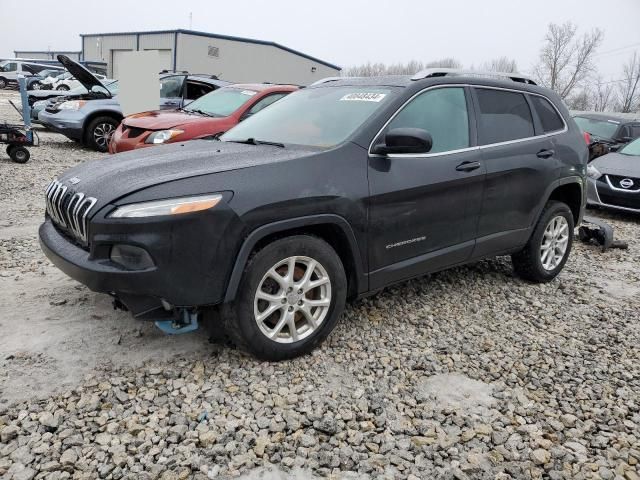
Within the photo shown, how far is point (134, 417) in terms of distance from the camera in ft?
8.38

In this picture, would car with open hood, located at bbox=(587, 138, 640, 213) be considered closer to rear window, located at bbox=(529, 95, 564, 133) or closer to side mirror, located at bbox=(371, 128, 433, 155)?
rear window, located at bbox=(529, 95, 564, 133)

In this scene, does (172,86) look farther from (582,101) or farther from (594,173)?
(582,101)

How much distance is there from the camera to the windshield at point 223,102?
26.0 ft

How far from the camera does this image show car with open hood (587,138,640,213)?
25.9ft

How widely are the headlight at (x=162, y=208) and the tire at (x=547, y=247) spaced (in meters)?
3.04

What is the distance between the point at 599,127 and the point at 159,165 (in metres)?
11.7

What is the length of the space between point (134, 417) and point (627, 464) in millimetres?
2334

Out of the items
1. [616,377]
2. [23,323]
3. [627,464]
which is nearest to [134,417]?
[23,323]

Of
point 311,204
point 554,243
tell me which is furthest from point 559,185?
point 311,204

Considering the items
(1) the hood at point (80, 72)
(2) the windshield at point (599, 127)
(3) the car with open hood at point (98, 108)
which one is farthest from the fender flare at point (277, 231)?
(2) the windshield at point (599, 127)

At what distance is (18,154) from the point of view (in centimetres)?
924

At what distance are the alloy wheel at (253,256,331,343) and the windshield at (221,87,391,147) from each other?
82 centimetres

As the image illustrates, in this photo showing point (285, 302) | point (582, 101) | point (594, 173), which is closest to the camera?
point (285, 302)

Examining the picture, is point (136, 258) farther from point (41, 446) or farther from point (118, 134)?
point (118, 134)
